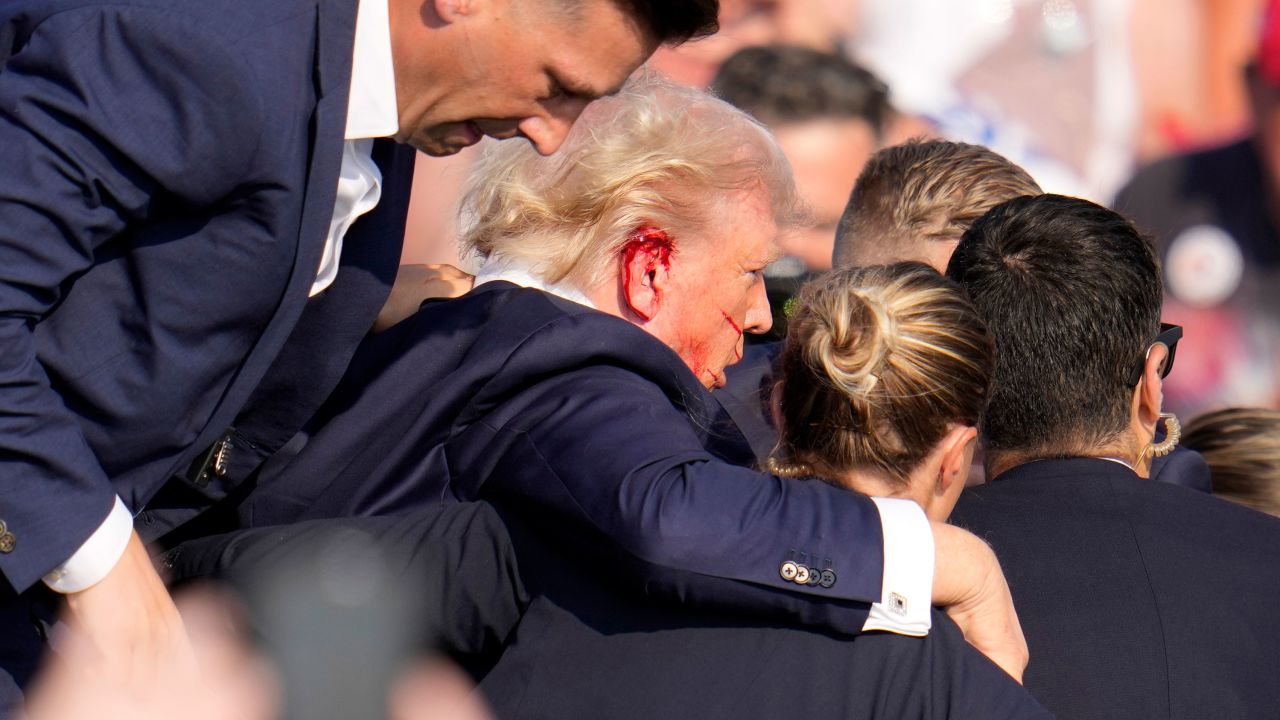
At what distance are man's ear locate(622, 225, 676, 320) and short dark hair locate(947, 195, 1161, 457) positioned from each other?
0.50m

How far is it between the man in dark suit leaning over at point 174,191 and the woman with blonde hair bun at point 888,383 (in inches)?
17.0

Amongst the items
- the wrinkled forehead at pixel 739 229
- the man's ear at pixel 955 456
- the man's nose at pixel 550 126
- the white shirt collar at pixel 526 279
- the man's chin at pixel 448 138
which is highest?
the man's nose at pixel 550 126

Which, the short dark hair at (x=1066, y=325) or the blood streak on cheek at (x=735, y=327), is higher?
the short dark hair at (x=1066, y=325)

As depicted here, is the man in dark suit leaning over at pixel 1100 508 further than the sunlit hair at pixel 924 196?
No

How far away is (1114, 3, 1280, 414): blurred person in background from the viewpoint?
523cm

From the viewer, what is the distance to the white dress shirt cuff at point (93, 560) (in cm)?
157

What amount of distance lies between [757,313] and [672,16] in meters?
0.75

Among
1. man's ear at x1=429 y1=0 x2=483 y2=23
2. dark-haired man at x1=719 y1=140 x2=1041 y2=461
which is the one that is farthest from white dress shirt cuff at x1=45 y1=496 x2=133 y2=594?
dark-haired man at x1=719 y1=140 x2=1041 y2=461

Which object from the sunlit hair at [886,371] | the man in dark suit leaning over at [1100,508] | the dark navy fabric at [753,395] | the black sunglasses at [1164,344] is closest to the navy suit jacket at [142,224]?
the sunlit hair at [886,371]

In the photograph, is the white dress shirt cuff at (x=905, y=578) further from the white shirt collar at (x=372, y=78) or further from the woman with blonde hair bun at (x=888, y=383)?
the white shirt collar at (x=372, y=78)

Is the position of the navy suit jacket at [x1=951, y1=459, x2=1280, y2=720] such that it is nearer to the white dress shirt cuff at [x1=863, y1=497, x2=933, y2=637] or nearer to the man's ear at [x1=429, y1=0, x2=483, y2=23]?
the white dress shirt cuff at [x1=863, y1=497, x2=933, y2=637]

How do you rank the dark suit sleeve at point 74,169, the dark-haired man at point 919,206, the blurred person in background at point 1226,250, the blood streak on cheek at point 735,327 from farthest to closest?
the blurred person in background at point 1226,250 < the dark-haired man at point 919,206 < the blood streak on cheek at point 735,327 < the dark suit sleeve at point 74,169

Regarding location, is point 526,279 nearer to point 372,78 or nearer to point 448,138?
point 448,138

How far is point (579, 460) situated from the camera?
173cm
